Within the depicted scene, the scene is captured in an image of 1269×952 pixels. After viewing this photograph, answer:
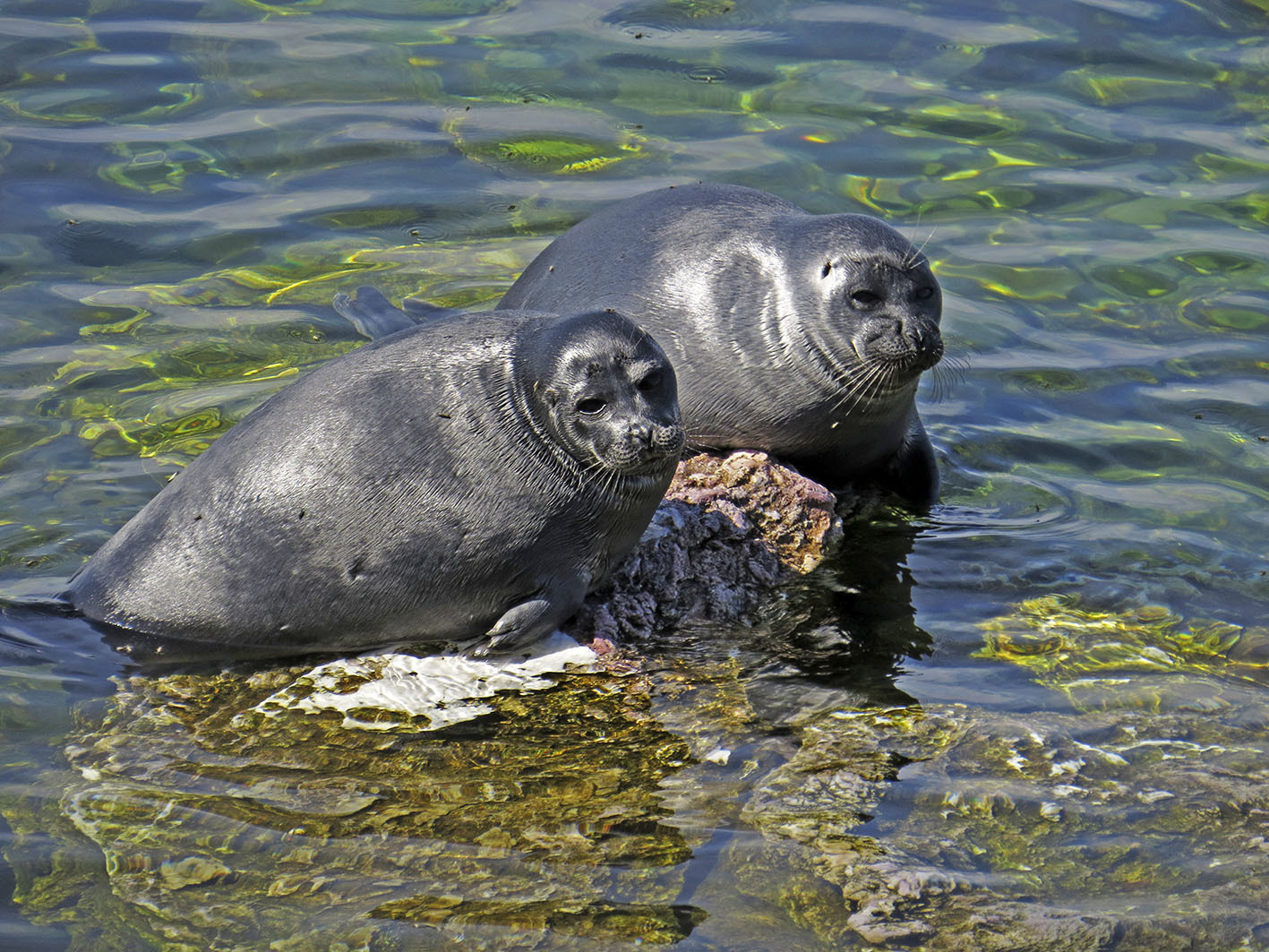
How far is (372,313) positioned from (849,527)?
3023 mm

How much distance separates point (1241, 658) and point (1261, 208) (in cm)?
503

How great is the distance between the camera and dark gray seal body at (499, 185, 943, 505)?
7.07 meters

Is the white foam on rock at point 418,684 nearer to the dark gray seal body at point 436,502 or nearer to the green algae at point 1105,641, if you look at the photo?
the dark gray seal body at point 436,502

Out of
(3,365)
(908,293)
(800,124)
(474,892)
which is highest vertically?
(800,124)

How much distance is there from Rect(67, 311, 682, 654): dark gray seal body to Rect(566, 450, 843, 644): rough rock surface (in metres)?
0.20

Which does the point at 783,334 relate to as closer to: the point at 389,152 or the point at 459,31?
the point at 389,152

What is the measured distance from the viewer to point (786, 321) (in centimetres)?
730

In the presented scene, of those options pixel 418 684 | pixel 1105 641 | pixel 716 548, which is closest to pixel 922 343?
pixel 716 548

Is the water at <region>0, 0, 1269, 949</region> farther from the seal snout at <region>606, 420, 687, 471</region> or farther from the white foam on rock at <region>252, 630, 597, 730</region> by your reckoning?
the seal snout at <region>606, 420, 687, 471</region>

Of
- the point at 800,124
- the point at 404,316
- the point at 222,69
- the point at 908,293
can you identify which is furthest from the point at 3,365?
the point at 800,124

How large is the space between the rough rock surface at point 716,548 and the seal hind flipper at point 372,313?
2216 millimetres

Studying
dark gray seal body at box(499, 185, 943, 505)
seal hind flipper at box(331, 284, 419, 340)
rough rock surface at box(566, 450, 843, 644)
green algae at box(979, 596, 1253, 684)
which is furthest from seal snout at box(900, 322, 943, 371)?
seal hind flipper at box(331, 284, 419, 340)

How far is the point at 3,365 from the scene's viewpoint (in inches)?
336

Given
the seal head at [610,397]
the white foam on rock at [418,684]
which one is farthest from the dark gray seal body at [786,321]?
the white foam on rock at [418,684]
